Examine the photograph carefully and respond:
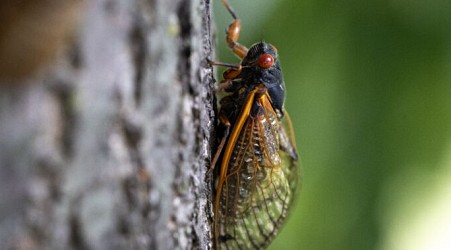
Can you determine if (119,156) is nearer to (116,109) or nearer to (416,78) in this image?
(116,109)

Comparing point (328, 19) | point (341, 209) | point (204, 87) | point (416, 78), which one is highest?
point (328, 19)

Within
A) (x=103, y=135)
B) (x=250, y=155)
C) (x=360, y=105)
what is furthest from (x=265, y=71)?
(x=360, y=105)

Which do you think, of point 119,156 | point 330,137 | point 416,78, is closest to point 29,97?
point 119,156

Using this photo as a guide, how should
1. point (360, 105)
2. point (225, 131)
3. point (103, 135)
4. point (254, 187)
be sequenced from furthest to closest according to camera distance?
point (360, 105)
point (254, 187)
point (225, 131)
point (103, 135)

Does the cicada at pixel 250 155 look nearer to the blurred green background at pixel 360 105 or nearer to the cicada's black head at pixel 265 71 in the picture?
the cicada's black head at pixel 265 71

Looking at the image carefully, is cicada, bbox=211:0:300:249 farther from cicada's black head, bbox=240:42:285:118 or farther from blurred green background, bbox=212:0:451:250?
blurred green background, bbox=212:0:451:250

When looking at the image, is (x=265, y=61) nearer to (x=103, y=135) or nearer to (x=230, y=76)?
(x=230, y=76)
